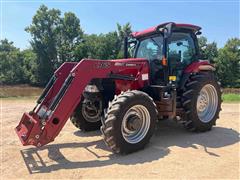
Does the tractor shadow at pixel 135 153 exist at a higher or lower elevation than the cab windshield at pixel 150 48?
lower

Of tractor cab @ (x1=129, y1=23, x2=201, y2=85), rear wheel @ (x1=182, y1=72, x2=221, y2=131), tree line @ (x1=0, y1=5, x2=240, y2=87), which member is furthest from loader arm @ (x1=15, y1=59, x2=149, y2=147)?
tree line @ (x1=0, y1=5, x2=240, y2=87)

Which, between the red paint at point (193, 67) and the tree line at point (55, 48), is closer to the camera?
the red paint at point (193, 67)

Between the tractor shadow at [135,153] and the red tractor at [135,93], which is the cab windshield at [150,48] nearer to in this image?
the red tractor at [135,93]

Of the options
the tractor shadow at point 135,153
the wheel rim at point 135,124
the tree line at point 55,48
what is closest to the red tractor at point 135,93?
the wheel rim at point 135,124

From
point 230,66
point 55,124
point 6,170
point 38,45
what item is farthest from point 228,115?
point 38,45

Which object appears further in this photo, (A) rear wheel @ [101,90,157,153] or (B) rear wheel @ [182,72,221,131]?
(B) rear wheel @ [182,72,221,131]

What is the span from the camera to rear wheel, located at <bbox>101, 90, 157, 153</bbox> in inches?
218

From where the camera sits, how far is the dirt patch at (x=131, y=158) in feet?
15.8

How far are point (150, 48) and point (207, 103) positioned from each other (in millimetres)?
2018

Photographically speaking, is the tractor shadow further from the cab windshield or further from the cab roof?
the cab roof

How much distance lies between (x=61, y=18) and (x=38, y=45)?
5.92m

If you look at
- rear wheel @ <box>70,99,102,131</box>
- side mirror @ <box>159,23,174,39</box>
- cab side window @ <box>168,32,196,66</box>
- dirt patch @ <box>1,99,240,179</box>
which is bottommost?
dirt patch @ <box>1,99,240,179</box>

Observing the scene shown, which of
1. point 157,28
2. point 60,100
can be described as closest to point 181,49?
point 157,28

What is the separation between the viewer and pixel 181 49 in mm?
7484
